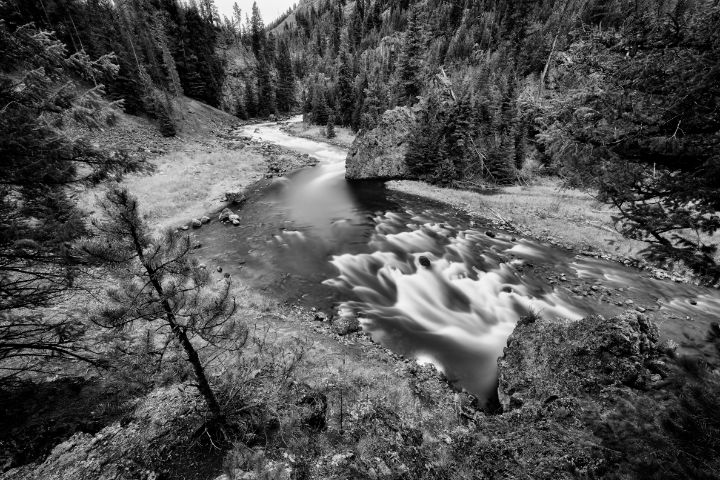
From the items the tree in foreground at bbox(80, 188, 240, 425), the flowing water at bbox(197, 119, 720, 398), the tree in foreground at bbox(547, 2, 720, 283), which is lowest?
the flowing water at bbox(197, 119, 720, 398)

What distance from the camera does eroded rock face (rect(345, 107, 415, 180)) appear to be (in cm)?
3506

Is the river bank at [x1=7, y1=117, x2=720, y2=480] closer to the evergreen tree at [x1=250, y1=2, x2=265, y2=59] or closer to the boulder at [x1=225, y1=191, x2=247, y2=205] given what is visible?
the boulder at [x1=225, y1=191, x2=247, y2=205]

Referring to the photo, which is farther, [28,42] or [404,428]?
[404,428]

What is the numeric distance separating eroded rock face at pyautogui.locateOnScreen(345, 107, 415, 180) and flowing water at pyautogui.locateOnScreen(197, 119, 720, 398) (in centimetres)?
1083

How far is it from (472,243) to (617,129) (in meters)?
15.7

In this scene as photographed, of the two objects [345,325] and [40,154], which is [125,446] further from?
[345,325]

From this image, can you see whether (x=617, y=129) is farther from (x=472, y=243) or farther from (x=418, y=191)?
(x=418, y=191)

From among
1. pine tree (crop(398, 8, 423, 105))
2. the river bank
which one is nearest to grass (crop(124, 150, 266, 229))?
the river bank

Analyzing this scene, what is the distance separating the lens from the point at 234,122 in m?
64.9

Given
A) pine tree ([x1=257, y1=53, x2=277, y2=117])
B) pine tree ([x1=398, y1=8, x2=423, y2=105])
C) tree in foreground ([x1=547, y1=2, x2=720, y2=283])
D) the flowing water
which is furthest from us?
pine tree ([x1=257, y1=53, x2=277, y2=117])

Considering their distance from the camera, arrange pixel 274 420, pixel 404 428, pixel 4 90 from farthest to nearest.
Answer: pixel 404 428
pixel 274 420
pixel 4 90

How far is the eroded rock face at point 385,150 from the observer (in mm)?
35062

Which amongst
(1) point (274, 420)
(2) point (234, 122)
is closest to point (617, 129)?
(1) point (274, 420)

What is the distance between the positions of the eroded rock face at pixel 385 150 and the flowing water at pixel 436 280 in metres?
10.8
